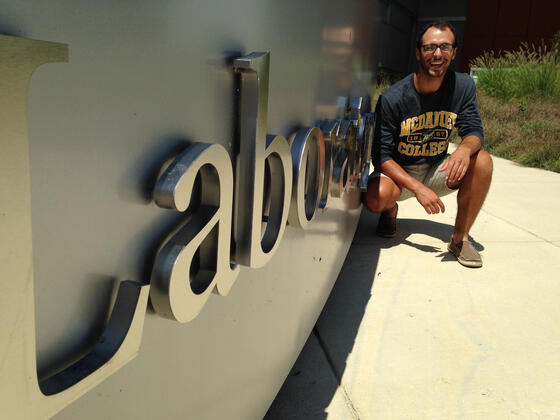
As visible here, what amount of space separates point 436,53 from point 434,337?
1.69m

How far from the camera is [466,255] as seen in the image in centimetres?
289

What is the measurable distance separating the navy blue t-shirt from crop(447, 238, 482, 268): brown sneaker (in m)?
0.67

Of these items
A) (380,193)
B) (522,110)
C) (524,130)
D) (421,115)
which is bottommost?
(380,193)

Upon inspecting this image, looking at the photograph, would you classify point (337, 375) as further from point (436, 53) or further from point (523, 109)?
point (523, 109)

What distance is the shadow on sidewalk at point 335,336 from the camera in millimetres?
1582

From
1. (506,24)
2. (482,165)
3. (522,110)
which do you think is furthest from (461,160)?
(506,24)

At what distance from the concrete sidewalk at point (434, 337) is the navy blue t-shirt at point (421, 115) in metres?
0.65

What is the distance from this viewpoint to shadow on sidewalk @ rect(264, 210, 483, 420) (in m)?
1.58

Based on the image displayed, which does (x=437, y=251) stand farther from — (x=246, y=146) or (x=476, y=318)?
(x=246, y=146)

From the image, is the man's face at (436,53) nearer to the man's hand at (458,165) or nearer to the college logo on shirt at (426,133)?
the college logo on shirt at (426,133)

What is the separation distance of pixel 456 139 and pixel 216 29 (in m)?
7.82

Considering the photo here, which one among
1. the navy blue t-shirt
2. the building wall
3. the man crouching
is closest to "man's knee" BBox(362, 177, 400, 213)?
the man crouching

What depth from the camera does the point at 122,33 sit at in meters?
0.58

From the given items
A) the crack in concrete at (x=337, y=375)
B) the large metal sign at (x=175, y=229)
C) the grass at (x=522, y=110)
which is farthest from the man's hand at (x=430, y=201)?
the grass at (x=522, y=110)
